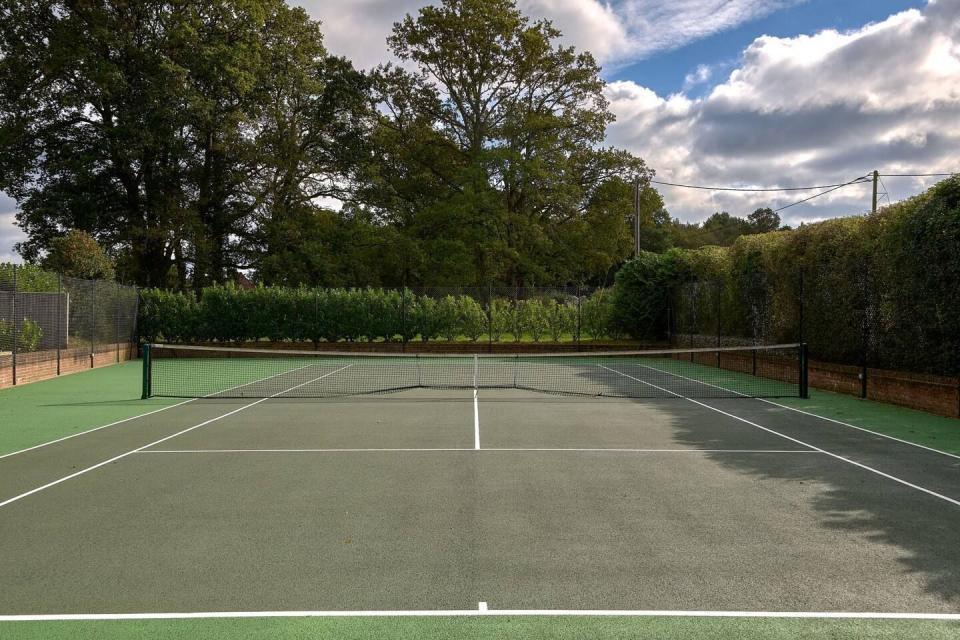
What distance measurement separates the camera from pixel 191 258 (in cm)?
3316

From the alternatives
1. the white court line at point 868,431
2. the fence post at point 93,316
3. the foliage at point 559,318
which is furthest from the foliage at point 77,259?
the white court line at point 868,431

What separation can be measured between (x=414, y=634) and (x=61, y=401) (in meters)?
12.0

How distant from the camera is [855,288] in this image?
13.3 m

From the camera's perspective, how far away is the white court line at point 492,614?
148 inches

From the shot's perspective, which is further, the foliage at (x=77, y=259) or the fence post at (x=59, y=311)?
the foliage at (x=77, y=259)

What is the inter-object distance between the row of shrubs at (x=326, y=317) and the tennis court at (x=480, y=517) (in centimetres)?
1495

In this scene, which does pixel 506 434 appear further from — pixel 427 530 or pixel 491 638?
pixel 491 638

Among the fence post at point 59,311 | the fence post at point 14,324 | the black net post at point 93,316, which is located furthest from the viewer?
the black net post at point 93,316

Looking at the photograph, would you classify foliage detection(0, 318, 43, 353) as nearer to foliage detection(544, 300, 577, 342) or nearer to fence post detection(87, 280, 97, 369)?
fence post detection(87, 280, 97, 369)

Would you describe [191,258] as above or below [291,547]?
above

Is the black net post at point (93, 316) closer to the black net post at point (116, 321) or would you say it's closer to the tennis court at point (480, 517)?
the black net post at point (116, 321)

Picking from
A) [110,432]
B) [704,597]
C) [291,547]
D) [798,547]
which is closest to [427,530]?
[291,547]

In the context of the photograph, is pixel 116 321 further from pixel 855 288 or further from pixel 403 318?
pixel 855 288

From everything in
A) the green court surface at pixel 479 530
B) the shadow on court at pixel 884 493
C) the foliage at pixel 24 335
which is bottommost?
the green court surface at pixel 479 530
